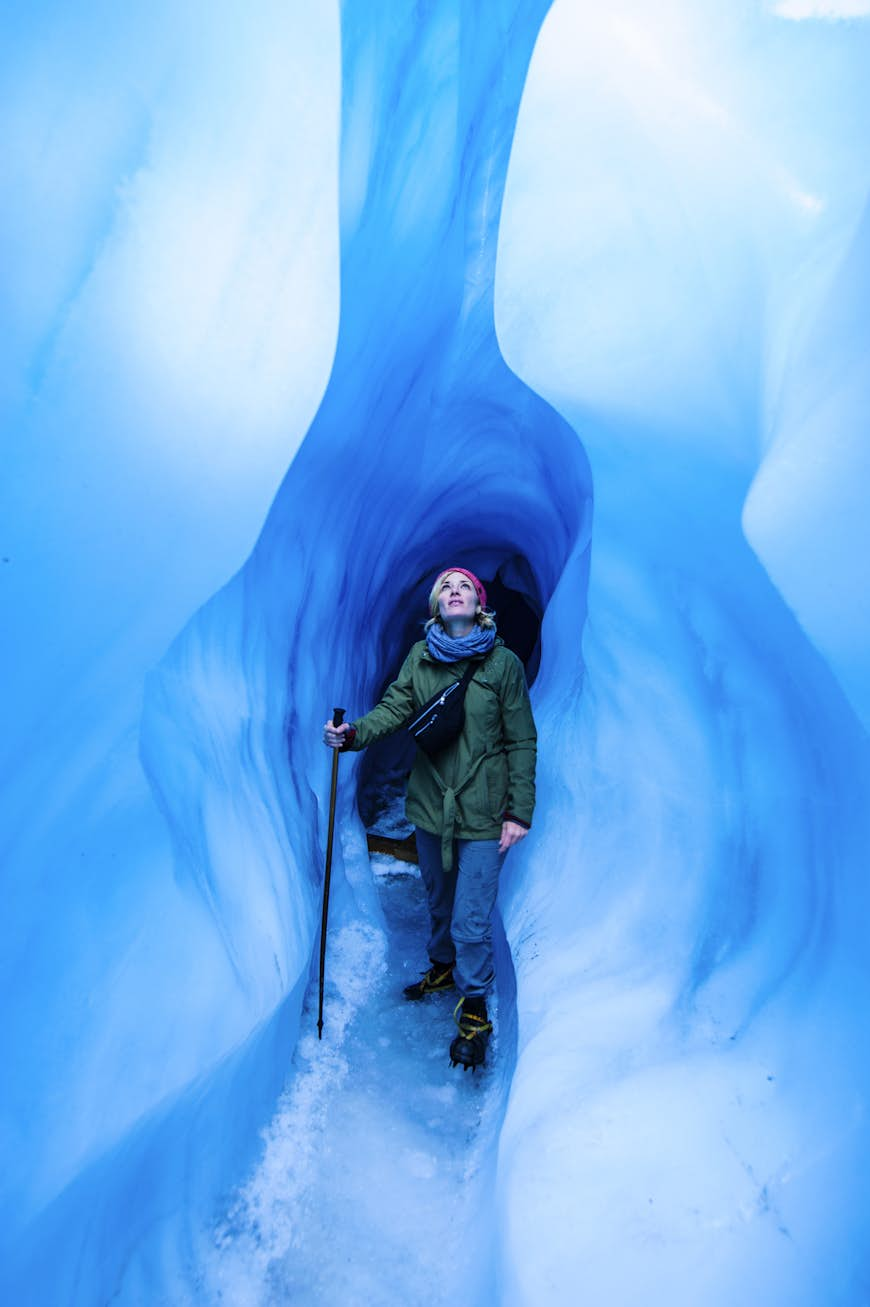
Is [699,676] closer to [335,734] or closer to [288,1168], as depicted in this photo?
[335,734]

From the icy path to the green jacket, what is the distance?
558mm

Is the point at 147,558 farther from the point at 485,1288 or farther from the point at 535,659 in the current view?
the point at 535,659

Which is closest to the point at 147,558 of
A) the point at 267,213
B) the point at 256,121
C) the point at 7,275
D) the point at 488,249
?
the point at 7,275

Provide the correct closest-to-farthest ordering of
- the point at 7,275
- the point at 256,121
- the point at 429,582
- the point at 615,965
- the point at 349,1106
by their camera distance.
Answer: the point at 7,275 → the point at 256,121 → the point at 615,965 → the point at 349,1106 → the point at 429,582

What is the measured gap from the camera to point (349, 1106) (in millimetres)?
1850

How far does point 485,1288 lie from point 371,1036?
82 centimetres

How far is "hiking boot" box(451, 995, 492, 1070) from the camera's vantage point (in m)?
1.95

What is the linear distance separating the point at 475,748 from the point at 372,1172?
3.29 feet

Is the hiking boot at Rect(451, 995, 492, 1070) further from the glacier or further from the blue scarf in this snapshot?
the blue scarf

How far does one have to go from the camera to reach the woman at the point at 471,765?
6.48 ft

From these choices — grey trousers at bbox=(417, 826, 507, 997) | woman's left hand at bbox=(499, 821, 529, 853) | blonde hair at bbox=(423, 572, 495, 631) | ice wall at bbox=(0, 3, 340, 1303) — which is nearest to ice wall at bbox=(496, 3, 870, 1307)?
grey trousers at bbox=(417, 826, 507, 997)

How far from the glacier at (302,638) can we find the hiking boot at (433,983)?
0.10 m

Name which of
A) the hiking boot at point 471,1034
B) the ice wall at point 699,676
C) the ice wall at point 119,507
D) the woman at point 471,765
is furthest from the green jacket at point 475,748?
the ice wall at point 119,507

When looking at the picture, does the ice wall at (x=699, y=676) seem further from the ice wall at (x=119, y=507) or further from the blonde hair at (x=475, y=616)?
the ice wall at (x=119, y=507)
